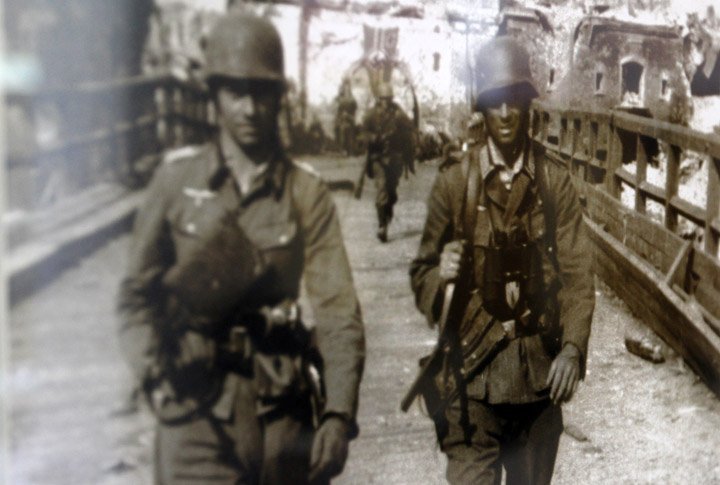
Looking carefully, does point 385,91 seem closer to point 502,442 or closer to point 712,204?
point 502,442

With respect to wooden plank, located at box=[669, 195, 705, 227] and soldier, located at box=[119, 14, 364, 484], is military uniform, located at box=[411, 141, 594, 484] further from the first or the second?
wooden plank, located at box=[669, 195, 705, 227]

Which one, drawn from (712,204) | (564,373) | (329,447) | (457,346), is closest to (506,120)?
(457,346)

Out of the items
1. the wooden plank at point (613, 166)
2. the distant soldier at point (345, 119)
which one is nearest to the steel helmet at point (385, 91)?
the distant soldier at point (345, 119)

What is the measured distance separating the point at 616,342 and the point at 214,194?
2.11 m

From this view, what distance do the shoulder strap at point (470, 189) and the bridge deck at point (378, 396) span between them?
0.43 ft

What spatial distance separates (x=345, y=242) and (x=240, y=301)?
1.47ft

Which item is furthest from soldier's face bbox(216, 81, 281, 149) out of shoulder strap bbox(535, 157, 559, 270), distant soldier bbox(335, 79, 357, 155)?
shoulder strap bbox(535, 157, 559, 270)

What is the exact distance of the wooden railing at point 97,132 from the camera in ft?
8.01

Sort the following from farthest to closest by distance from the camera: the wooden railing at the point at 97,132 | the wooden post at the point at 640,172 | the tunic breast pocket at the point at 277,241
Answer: the wooden post at the point at 640,172, the tunic breast pocket at the point at 277,241, the wooden railing at the point at 97,132

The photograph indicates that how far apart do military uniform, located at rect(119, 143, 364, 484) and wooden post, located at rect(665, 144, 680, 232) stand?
2077 mm

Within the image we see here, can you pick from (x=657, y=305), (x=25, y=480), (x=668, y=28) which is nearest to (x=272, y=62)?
(x=25, y=480)

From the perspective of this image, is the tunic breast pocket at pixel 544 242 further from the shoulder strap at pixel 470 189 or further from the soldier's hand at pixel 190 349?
the soldier's hand at pixel 190 349

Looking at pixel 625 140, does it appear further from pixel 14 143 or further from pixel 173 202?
pixel 14 143

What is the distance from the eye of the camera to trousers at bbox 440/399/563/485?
332 centimetres
